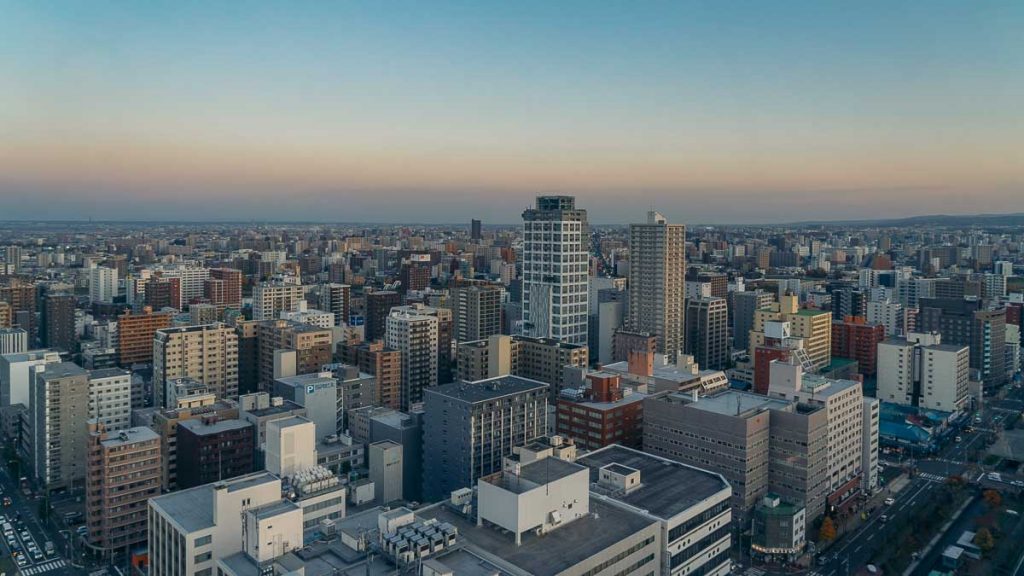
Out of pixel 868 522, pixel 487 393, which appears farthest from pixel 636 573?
pixel 868 522

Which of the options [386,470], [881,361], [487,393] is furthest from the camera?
[881,361]

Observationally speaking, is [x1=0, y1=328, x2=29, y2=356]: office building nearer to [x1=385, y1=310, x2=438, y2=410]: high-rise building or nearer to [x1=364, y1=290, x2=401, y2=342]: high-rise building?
[x1=385, y1=310, x2=438, y2=410]: high-rise building

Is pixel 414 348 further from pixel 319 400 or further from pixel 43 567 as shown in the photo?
pixel 43 567

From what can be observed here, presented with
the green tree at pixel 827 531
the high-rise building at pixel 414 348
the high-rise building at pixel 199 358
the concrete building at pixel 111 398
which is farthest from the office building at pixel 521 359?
the concrete building at pixel 111 398

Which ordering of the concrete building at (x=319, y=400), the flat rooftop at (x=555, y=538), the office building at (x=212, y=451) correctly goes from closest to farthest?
the flat rooftop at (x=555, y=538), the office building at (x=212, y=451), the concrete building at (x=319, y=400)

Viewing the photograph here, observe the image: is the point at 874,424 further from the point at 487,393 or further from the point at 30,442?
the point at 30,442

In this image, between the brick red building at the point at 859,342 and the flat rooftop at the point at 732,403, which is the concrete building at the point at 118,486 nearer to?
the flat rooftop at the point at 732,403
